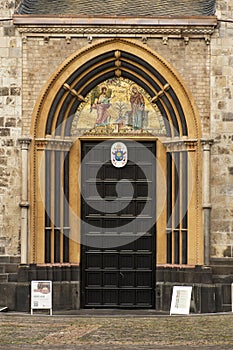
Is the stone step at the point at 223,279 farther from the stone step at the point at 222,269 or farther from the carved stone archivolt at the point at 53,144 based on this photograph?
the carved stone archivolt at the point at 53,144

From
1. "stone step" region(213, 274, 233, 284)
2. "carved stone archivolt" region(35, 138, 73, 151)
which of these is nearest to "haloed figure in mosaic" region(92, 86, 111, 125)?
"carved stone archivolt" region(35, 138, 73, 151)

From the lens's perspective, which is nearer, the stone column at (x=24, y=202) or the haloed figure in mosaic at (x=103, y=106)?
the stone column at (x=24, y=202)

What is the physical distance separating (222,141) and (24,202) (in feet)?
14.5

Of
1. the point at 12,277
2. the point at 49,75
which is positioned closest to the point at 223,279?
the point at 12,277

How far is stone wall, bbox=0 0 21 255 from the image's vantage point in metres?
22.3

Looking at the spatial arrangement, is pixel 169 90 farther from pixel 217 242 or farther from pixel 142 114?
pixel 217 242

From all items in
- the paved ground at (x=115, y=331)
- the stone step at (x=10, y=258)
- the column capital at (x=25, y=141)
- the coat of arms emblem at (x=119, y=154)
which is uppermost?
the column capital at (x=25, y=141)

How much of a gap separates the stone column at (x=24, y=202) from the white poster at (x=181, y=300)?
10.6ft

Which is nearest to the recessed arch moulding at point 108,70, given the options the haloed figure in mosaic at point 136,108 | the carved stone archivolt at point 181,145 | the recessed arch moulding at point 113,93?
the recessed arch moulding at point 113,93

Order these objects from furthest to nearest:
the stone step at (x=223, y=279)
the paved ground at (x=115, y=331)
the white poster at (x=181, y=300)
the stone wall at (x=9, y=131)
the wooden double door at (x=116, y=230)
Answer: the wooden double door at (x=116, y=230) → the stone wall at (x=9, y=131) → the stone step at (x=223, y=279) → the white poster at (x=181, y=300) → the paved ground at (x=115, y=331)

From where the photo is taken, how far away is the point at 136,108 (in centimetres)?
2294

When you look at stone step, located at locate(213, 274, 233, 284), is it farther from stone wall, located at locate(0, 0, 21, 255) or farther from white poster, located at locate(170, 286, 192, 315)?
stone wall, located at locate(0, 0, 21, 255)

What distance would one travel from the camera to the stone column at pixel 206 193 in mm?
22094

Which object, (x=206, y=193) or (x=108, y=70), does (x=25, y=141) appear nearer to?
(x=108, y=70)
